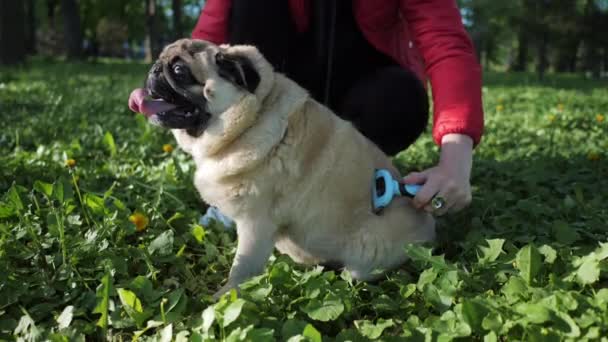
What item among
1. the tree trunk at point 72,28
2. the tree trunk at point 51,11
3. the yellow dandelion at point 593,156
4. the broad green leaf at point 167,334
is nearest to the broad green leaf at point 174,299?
the broad green leaf at point 167,334

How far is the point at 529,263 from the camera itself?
1.62m

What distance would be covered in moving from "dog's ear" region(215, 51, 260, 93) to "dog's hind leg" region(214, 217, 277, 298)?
1.50ft

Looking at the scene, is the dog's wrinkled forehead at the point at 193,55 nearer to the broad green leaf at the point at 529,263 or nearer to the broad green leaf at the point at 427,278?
the broad green leaf at the point at 427,278

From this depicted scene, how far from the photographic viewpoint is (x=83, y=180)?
2873 millimetres

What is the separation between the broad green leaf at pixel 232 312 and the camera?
4.57 feet

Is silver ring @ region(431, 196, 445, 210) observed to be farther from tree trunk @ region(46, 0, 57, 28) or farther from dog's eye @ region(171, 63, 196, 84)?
tree trunk @ region(46, 0, 57, 28)

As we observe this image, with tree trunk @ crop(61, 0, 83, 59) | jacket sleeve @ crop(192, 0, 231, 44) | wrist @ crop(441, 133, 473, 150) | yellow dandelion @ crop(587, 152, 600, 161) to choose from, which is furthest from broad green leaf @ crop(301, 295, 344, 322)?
tree trunk @ crop(61, 0, 83, 59)

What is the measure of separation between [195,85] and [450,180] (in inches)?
37.7

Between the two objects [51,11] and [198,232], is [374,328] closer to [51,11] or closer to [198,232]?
[198,232]

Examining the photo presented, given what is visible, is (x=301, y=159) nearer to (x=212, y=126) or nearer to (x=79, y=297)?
(x=212, y=126)

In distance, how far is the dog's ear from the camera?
5.91 feet

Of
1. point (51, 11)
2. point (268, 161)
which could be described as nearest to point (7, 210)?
point (268, 161)

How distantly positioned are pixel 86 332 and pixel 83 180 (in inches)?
59.1

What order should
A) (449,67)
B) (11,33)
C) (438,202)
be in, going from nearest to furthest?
(438,202)
(449,67)
(11,33)
